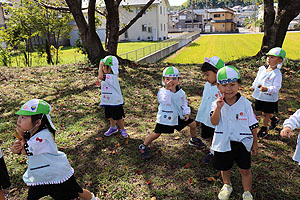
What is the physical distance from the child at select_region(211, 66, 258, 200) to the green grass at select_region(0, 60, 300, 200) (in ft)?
2.25

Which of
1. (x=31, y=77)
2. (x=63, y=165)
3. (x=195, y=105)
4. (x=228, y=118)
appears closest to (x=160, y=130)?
(x=228, y=118)

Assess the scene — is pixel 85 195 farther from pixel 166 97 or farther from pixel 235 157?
pixel 235 157

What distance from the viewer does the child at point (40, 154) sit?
280 cm

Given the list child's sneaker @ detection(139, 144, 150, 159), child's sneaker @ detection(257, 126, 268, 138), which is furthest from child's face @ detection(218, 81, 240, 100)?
child's sneaker @ detection(257, 126, 268, 138)

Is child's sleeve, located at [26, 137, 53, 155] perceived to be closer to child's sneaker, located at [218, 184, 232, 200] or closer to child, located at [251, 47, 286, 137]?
child's sneaker, located at [218, 184, 232, 200]

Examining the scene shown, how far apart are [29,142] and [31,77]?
8476 millimetres

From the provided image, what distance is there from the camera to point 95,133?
221 inches

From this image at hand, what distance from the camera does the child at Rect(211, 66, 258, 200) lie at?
2.99 metres

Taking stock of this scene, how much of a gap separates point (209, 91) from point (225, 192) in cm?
164

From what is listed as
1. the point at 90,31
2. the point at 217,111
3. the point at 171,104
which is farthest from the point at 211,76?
the point at 90,31

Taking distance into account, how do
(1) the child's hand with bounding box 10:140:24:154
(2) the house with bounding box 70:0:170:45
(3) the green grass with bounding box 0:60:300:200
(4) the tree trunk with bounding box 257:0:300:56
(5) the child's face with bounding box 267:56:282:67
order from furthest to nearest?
(2) the house with bounding box 70:0:170:45 → (4) the tree trunk with bounding box 257:0:300:56 → (5) the child's face with bounding box 267:56:282:67 → (3) the green grass with bounding box 0:60:300:200 → (1) the child's hand with bounding box 10:140:24:154

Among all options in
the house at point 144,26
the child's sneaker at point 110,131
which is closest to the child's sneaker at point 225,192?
the child's sneaker at point 110,131

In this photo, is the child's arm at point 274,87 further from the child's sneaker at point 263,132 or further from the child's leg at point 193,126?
the child's leg at point 193,126

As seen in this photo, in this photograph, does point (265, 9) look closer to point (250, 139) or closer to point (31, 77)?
point (250, 139)
